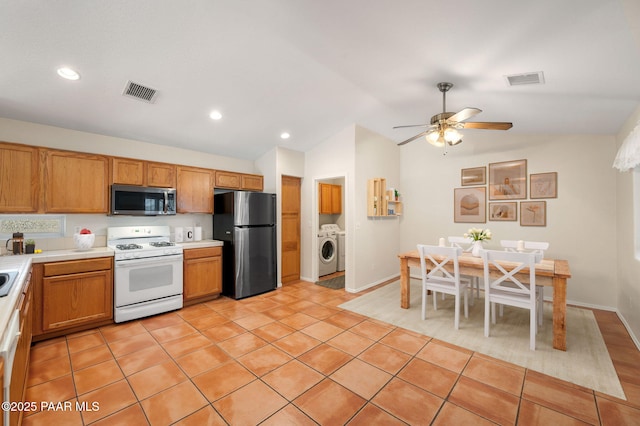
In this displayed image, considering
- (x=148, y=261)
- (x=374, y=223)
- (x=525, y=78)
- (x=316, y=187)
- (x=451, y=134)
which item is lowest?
(x=148, y=261)

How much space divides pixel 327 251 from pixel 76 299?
3.97 meters

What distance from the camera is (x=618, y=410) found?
5.97 feet

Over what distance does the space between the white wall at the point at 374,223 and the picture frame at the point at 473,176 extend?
4.01 ft

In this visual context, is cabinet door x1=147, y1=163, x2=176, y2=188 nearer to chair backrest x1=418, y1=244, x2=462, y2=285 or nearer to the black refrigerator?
the black refrigerator

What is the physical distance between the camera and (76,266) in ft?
9.70

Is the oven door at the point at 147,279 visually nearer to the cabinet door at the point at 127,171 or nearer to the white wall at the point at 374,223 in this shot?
the cabinet door at the point at 127,171

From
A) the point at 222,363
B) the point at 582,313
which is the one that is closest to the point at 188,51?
the point at 222,363

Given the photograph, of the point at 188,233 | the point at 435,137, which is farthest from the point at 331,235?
the point at 435,137

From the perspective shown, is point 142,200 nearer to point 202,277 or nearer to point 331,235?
point 202,277

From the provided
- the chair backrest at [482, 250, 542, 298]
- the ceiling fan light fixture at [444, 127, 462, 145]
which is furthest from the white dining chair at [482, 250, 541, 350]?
the ceiling fan light fixture at [444, 127, 462, 145]

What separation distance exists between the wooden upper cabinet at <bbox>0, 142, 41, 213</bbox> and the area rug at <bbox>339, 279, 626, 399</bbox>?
388 cm

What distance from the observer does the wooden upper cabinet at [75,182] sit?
3064 mm

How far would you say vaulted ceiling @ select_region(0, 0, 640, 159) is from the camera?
1.85 metres

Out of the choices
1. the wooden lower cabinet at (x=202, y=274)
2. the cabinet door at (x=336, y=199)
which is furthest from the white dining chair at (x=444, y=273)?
the cabinet door at (x=336, y=199)
